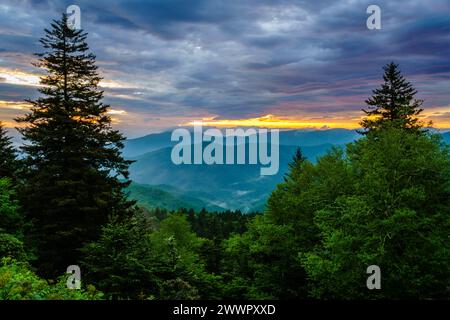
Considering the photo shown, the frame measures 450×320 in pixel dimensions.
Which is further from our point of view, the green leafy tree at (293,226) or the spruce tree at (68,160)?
the green leafy tree at (293,226)

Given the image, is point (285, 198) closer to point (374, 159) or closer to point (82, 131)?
point (374, 159)

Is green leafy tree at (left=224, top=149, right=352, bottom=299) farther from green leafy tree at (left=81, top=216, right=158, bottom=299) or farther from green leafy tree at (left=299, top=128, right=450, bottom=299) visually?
green leafy tree at (left=81, top=216, right=158, bottom=299)

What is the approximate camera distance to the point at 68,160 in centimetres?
2980

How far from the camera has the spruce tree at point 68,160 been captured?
28.2m

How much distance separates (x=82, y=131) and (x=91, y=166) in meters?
2.87

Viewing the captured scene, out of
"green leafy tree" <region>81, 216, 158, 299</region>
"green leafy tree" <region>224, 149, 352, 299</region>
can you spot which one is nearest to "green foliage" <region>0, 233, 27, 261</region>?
"green leafy tree" <region>81, 216, 158, 299</region>

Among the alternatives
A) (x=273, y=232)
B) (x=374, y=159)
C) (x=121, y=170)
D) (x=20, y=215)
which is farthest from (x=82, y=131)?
(x=374, y=159)

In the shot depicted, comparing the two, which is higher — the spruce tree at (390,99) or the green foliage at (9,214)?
the spruce tree at (390,99)

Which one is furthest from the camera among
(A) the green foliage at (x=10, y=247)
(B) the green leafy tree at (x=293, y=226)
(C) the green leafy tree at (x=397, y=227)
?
(B) the green leafy tree at (x=293, y=226)

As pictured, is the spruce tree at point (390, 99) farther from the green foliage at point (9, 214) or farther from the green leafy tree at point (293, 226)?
the green foliage at point (9, 214)

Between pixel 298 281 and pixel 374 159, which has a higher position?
pixel 374 159

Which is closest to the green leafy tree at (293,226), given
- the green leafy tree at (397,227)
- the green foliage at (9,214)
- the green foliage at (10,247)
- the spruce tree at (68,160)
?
the green leafy tree at (397,227)
